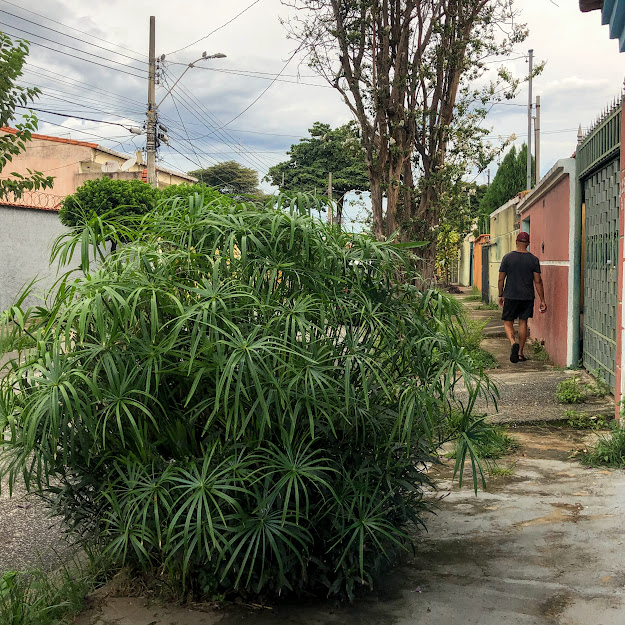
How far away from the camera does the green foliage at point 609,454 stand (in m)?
4.77

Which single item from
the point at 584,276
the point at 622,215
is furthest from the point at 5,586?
the point at 584,276

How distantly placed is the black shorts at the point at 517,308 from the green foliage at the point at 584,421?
11.3 feet

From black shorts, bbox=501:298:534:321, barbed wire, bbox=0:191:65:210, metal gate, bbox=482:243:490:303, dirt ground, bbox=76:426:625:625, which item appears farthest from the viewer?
metal gate, bbox=482:243:490:303

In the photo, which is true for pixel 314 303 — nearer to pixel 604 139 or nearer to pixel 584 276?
pixel 604 139

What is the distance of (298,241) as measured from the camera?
3.02m

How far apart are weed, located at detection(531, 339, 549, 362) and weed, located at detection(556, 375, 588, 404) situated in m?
2.42

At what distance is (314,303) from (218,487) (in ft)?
2.70

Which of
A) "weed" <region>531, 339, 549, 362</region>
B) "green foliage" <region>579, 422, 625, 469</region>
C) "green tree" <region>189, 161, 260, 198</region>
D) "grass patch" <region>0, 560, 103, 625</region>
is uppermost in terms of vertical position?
"green tree" <region>189, 161, 260, 198</region>

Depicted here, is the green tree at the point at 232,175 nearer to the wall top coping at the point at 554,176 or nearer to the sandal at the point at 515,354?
the wall top coping at the point at 554,176

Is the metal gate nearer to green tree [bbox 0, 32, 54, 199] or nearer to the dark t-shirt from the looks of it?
the dark t-shirt

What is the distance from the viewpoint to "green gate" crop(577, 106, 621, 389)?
615 centimetres

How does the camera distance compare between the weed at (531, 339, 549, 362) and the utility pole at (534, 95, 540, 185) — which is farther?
the utility pole at (534, 95, 540, 185)

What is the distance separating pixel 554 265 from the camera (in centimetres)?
905

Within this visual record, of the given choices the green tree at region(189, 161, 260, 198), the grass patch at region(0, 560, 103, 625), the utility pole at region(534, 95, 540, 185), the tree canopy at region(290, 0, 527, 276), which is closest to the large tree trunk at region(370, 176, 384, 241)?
the tree canopy at region(290, 0, 527, 276)
